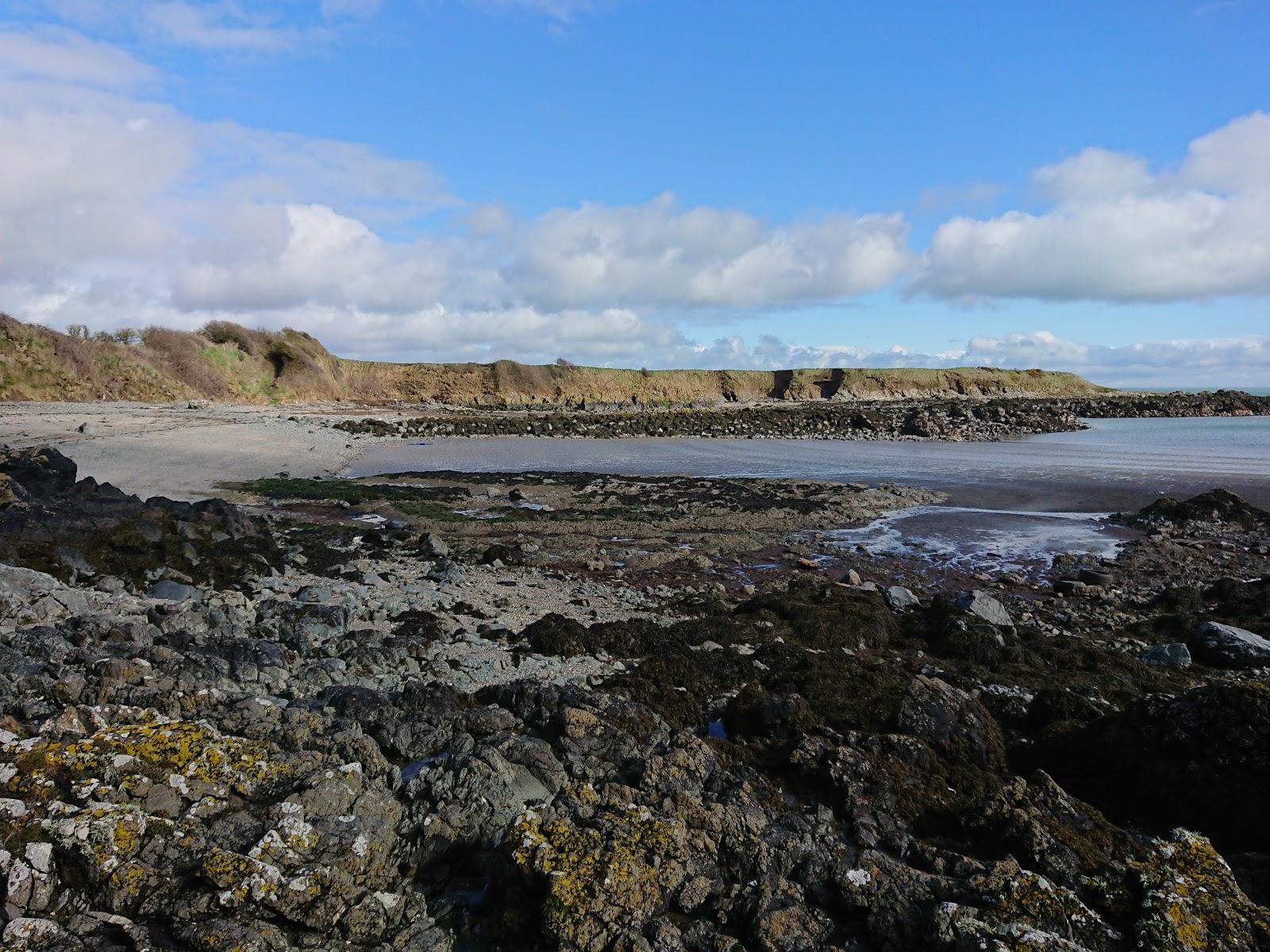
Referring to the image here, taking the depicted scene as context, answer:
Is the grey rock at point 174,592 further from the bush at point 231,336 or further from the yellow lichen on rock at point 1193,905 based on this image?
the bush at point 231,336

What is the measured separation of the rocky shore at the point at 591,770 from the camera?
113 inches

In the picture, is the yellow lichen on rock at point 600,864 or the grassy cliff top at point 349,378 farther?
the grassy cliff top at point 349,378

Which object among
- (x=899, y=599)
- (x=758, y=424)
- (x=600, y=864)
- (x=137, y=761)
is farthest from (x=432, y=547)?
(x=758, y=424)

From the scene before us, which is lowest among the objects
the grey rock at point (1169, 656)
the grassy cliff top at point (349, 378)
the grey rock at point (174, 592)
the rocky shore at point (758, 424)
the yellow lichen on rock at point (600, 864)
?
the grey rock at point (1169, 656)

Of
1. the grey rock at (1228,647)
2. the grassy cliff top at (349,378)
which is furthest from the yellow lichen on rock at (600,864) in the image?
the grassy cliff top at (349,378)

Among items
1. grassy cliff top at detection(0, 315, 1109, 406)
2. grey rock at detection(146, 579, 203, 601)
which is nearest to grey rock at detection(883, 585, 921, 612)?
grey rock at detection(146, 579, 203, 601)

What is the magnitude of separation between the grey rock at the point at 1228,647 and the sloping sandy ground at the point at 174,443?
18369 millimetres

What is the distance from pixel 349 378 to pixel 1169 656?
66317 mm

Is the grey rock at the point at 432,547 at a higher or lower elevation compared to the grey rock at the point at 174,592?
lower

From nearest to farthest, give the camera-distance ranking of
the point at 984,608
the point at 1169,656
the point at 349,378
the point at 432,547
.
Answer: the point at 1169,656 < the point at 984,608 < the point at 432,547 < the point at 349,378

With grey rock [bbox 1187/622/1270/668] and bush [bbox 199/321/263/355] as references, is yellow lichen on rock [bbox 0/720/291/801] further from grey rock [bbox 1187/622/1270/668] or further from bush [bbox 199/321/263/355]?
bush [bbox 199/321/263/355]

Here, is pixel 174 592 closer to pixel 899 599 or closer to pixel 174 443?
pixel 899 599

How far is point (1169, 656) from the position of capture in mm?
7801

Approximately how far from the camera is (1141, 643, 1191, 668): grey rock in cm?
772
